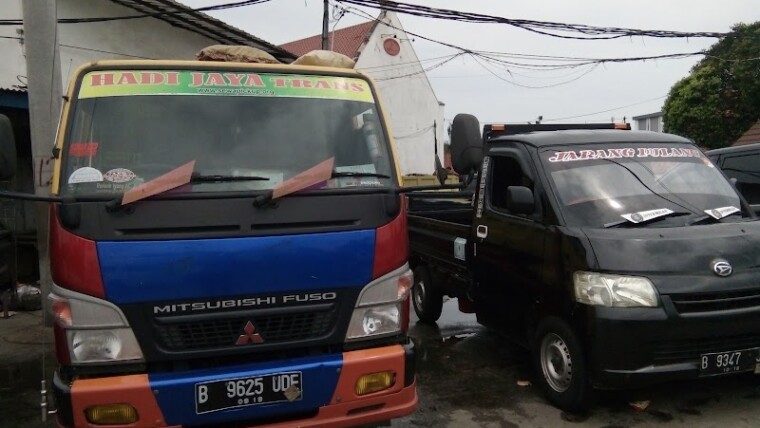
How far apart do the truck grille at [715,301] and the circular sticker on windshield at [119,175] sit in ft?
10.7

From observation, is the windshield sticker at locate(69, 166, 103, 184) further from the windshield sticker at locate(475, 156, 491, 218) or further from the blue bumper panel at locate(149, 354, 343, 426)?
the windshield sticker at locate(475, 156, 491, 218)

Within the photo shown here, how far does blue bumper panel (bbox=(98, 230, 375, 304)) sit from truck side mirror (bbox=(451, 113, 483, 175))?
2.88 ft

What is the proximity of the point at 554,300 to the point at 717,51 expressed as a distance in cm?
2352

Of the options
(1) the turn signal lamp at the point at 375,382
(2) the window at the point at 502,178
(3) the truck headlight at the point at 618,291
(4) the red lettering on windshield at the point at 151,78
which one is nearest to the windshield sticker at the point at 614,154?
(2) the window at the point at 502,178

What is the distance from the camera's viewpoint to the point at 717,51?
23.1 m

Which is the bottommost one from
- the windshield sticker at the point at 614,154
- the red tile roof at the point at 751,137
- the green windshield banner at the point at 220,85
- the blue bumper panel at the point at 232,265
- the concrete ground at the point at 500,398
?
the concrete ground at the point at 500,398

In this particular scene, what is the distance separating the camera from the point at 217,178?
3156mm

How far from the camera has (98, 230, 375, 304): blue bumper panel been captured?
9.09 feet

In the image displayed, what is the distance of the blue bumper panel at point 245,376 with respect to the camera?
2736mm

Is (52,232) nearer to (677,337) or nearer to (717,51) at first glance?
(677,337)

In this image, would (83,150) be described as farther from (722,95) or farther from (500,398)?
(722,95)

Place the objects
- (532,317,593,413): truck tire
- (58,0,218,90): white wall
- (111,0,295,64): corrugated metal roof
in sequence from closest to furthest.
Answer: (532,317,593,413): truck tire, (58,0,218,90): white wall, (111,0,295,64): corrugated metal roof

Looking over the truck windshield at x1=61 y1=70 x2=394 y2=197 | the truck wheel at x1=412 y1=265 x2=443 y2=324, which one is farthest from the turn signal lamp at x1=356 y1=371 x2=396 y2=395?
the truck wheel at x1=412 y1=265 x2=443 y2=324

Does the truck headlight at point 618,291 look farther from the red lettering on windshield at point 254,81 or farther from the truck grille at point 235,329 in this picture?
the red lettering on windshield at point 254,81
